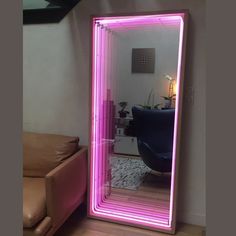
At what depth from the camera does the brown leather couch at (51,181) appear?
5.93 feet

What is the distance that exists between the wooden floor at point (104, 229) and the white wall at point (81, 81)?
0.10 m

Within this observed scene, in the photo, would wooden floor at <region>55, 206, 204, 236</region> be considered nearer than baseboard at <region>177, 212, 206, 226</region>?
Yes

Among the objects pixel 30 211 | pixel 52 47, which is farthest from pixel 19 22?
pixel 52 47

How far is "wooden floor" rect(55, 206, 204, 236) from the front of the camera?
7.34 ft

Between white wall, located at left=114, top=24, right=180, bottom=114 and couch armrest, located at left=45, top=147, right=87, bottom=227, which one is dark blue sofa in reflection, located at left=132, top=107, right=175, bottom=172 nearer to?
white wall, located at left=114, top=24, right=180, bottom=114

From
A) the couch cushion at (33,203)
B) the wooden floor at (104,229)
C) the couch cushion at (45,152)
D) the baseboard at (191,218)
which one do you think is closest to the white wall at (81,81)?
the baseboard at (191,218)

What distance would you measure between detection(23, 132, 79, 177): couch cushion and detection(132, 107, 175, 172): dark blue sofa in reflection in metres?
0.59

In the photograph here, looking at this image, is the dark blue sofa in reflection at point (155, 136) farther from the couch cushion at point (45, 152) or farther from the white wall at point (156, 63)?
the couch cushion at point (45, 152)

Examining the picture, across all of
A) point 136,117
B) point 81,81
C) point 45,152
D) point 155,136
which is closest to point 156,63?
point 136,117

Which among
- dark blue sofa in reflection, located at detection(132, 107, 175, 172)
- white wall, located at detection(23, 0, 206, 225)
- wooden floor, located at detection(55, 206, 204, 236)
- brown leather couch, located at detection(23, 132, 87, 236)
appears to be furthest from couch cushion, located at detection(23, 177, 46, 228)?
dark blue sofa in reflection, located at detection(132, 107, 175, 172)

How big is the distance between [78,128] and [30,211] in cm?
101

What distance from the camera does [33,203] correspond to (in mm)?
1829

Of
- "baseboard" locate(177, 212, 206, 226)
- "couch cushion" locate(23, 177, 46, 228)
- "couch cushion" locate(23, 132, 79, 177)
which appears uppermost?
"couch cushion" locate(23, 132, 79, 177)

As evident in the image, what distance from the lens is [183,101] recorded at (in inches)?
89.1
